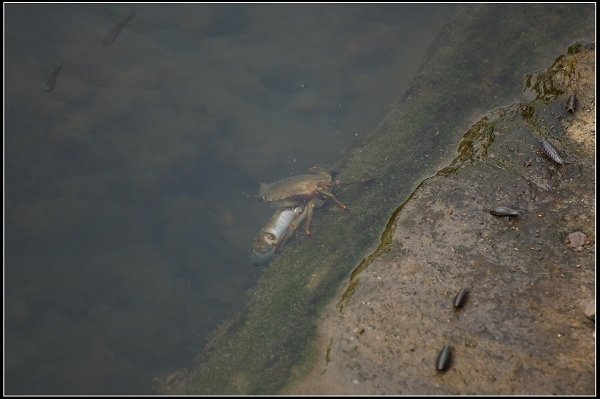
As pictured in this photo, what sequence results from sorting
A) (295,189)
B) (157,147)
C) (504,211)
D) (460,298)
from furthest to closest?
(157,147) → (295,189) → (504,211) → (460,298)

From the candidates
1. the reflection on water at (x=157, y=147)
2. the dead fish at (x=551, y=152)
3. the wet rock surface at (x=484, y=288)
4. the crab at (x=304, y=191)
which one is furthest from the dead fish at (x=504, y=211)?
the reflection on water at (x=157, y=147)

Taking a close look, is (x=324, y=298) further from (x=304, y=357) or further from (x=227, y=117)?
(x=227, y=117)

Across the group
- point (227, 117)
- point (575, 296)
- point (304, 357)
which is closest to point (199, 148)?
point (227, 117)

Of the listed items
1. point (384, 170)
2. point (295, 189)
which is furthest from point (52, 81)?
point (384, 170)

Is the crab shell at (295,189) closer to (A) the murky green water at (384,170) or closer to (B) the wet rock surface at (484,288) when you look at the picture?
(A) the murky green water at (384,170)

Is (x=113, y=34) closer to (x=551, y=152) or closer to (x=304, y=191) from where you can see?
(x=304, y=191)

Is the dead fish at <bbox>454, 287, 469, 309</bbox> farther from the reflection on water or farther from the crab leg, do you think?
the reflection on water

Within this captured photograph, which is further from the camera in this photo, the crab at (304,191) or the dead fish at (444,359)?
the crab at (304,191)
